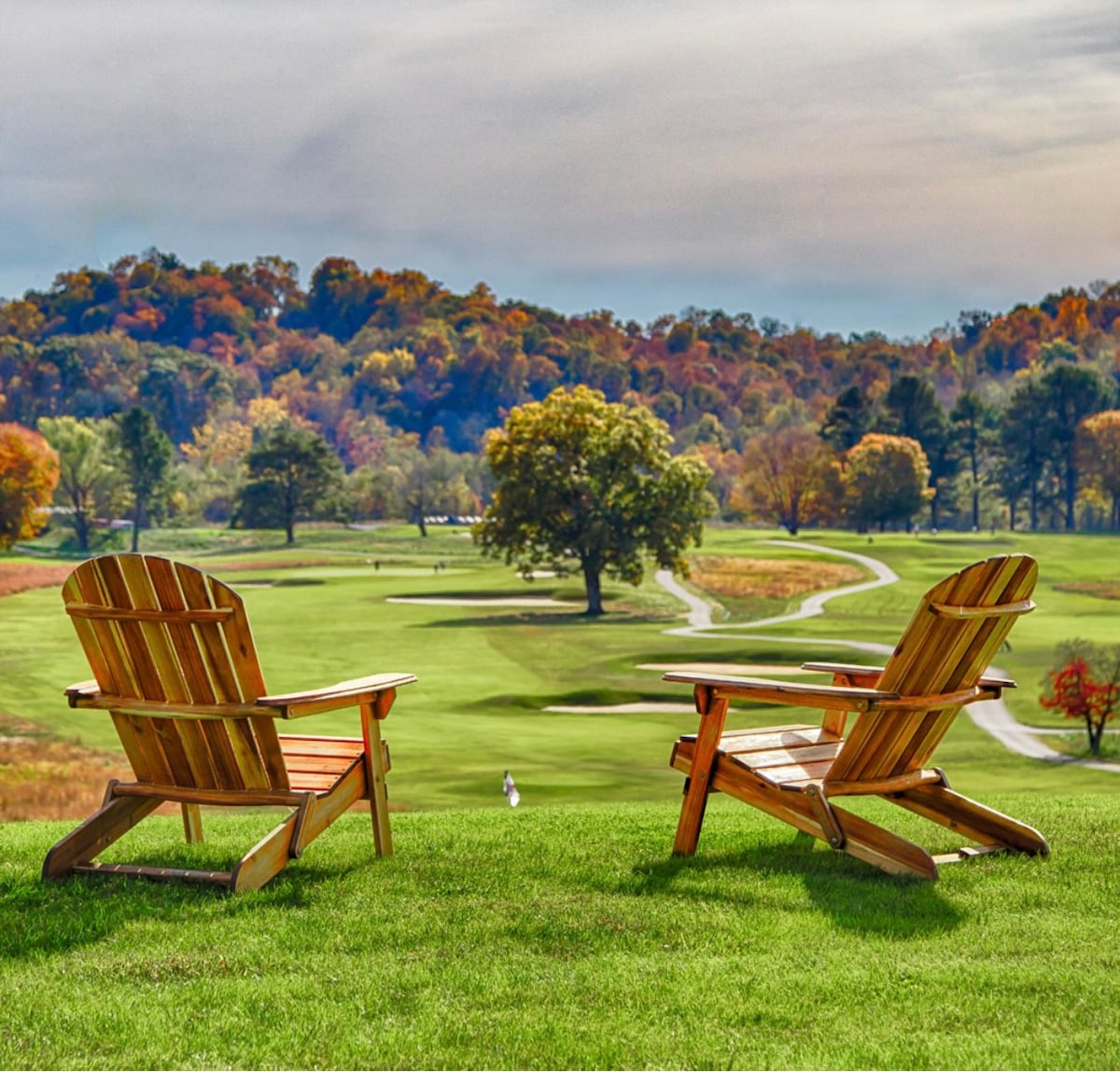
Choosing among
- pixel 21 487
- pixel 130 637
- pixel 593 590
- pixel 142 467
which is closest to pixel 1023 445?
pixel 142 467

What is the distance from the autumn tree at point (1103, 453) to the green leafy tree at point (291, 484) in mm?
36158

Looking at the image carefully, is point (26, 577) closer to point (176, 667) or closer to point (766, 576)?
point (766, 576)

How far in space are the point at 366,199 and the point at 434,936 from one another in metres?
162

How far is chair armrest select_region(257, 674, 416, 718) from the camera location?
505cm

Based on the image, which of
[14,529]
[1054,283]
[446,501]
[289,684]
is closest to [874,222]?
[1054,283]

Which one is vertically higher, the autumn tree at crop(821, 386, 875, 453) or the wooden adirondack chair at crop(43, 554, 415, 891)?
the autumn tree at crop(821, 386, 875, 453)

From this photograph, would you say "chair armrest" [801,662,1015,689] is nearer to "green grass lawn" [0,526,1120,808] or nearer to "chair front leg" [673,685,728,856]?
"chair front leg" [673,685,728,856]

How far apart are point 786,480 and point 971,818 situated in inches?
2617

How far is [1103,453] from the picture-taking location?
73.5m

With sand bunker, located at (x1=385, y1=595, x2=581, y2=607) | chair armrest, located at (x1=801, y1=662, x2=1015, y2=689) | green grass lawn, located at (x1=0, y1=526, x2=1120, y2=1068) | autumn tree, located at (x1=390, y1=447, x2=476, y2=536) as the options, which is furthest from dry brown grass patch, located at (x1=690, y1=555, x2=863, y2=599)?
chair armrest, located at (x1=801, y1=662, x2=1015, y2=689)

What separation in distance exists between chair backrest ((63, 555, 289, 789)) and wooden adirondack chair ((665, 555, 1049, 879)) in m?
1.51

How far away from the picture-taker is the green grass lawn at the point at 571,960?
3586mm

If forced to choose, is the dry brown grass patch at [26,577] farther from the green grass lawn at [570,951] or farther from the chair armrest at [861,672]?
the chair armrest at [861,672]

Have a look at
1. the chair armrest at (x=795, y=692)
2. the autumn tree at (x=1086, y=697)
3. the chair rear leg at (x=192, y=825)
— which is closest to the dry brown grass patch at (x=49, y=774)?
the chair rear leg at (x=192, y=825)
